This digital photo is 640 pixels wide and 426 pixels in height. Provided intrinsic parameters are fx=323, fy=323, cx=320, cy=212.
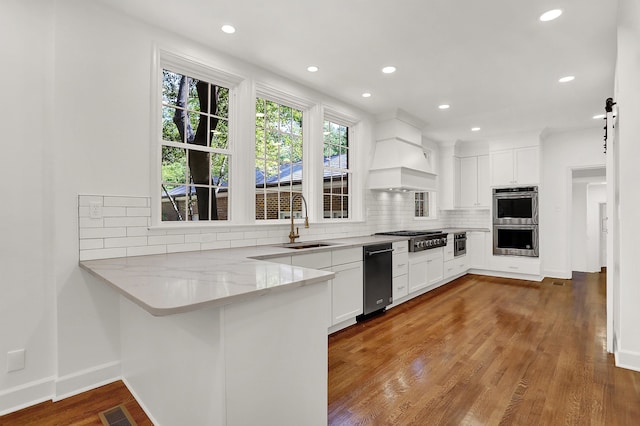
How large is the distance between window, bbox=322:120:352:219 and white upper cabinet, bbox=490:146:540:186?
3.25m

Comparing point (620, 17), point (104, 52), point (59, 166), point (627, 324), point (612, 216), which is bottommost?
point (627, 324)

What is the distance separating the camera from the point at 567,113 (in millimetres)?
4836

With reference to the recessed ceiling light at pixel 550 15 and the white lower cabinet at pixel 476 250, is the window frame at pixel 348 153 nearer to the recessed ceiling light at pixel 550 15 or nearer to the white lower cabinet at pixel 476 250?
the recessed ceiling light at pixel 550 15

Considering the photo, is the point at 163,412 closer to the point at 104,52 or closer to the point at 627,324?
the point at 104,52

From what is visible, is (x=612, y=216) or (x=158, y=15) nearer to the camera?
(x=158, y=15)

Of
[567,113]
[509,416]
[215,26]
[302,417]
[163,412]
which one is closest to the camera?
[302,417]

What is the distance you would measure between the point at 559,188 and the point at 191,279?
22.0 feet

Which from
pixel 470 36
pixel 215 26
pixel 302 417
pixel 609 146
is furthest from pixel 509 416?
pixel 215 26

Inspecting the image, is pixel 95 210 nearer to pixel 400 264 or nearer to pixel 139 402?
pixel 139 402

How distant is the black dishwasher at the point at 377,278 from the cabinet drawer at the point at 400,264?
12 centimetres

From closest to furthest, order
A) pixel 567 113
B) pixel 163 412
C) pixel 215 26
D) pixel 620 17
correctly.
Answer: pixel 163 412, pixel 620 17, pixel 215 26, pixel 567 113

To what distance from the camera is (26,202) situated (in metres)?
2.08

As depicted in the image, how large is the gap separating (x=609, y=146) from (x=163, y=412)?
383cm

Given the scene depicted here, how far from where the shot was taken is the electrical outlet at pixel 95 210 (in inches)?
89.9
